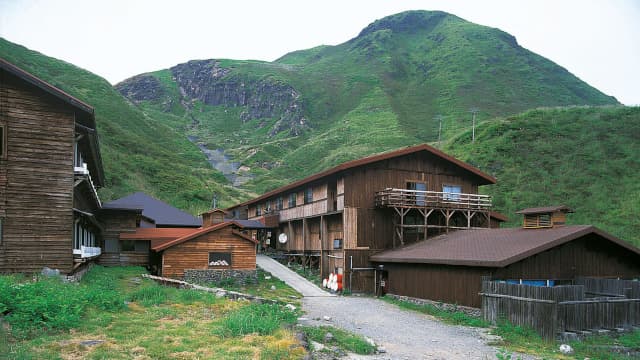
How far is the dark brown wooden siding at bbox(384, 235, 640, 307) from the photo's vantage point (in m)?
23.1

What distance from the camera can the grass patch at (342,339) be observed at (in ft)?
48.9

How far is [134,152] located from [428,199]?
73.6 meters

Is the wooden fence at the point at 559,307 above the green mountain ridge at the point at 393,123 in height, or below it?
below

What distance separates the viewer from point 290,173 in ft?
368

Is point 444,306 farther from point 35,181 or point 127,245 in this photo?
point 127,245

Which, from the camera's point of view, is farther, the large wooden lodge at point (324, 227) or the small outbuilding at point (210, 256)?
the small outbuilding at point (210, 256)

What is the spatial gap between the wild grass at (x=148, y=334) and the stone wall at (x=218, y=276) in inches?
424

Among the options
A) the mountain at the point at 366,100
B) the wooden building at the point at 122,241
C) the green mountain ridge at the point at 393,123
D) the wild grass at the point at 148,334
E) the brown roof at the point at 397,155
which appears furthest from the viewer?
the mountain at the point at 366,100

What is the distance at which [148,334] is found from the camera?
13.5 metres

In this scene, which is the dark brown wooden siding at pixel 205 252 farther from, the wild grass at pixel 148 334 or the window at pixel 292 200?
the window at pixel 292 200

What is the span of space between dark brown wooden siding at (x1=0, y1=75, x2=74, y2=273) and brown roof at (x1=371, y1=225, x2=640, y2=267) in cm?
1726

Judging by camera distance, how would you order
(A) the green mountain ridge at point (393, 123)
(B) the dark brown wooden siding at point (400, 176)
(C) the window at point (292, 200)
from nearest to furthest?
(B) the dark brown wooden siding at point (400, 176)
(C) the window at point (292, 200)
(A) the green mountain ridge at point (393, 123)

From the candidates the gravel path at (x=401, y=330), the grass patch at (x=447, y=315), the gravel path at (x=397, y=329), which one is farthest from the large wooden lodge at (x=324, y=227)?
the gravel path at (x=401, y=330)

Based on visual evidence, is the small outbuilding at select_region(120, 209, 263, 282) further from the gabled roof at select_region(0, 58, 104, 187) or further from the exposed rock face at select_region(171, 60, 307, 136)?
the exposed rock face at select_region(171, 60, 307, 136)
